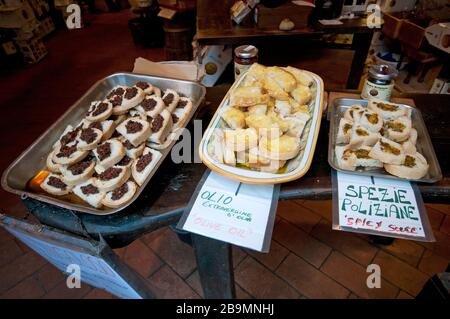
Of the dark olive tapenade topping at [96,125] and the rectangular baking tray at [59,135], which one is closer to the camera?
the rectangular baking tray at [59,135]

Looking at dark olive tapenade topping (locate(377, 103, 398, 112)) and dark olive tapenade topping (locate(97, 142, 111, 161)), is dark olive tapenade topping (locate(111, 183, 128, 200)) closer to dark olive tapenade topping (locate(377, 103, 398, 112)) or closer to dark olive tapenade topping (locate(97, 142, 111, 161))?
dark olive tapenade topping (locate(97, 142, 111, 161))

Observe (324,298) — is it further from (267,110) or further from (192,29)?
(192,29)

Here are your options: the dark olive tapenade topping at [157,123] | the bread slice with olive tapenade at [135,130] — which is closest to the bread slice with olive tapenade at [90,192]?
the bread slice with olive tapenade at [135,130]

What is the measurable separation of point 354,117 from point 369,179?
0.96ft

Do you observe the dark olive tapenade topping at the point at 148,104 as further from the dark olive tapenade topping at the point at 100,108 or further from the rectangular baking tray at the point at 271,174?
the rectangular baking tray at the point at 271,174

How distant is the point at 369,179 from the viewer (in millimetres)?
1021

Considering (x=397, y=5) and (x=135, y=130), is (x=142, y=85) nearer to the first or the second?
(x=135, y=130)

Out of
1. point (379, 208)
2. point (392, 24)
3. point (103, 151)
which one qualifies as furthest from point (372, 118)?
point (392, 24)

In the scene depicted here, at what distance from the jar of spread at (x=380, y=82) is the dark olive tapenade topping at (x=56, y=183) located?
4.46 feet

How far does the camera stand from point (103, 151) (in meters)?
1.15

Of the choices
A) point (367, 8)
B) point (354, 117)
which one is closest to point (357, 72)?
point (367, 8)

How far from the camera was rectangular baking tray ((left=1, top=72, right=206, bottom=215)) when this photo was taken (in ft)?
3.27

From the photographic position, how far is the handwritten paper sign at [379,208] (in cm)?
89

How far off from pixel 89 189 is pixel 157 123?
40cm
